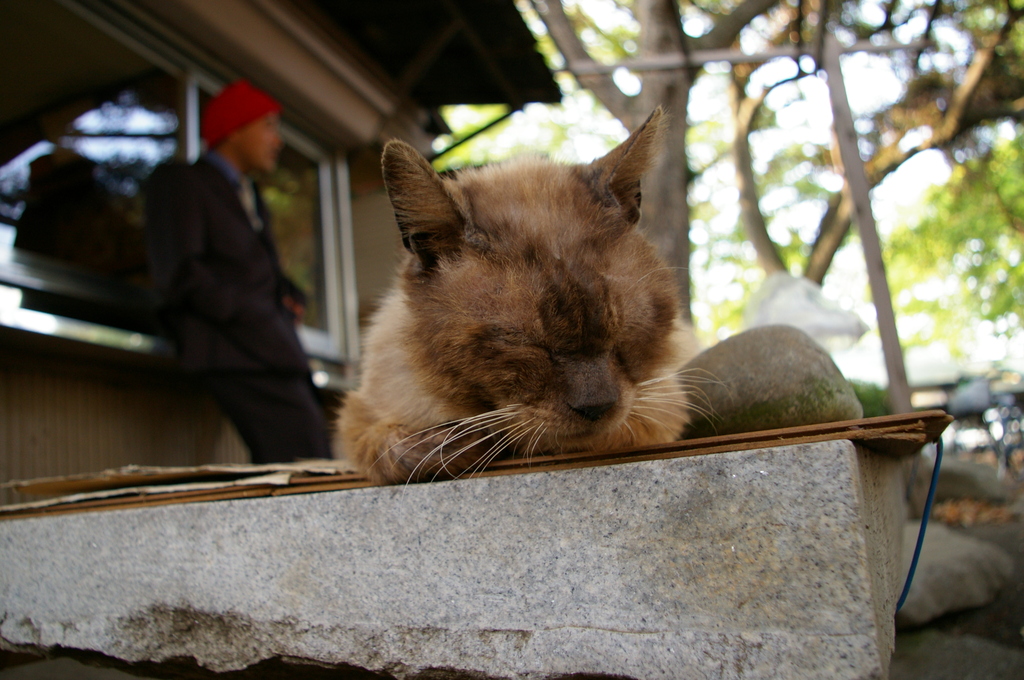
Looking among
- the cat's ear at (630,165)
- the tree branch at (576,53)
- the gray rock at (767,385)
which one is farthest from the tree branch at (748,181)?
the cat's ear at (630,165)

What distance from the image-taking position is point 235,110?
13.5ft

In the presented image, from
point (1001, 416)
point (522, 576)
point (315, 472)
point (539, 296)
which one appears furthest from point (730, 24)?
point (1001, 416)

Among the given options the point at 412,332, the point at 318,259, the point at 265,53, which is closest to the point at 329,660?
the point at 412,332

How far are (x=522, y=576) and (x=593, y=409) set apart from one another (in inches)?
18.1

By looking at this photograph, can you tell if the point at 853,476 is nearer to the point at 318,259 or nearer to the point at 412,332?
the point at 412,332

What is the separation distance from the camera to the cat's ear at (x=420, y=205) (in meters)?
1.76

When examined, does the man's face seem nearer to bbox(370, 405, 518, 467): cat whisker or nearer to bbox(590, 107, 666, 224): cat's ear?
bbox(590, 107, 666, 224): cat's ear

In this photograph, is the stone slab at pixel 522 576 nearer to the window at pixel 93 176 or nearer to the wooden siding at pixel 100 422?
the wooden siding at pixel 100 422

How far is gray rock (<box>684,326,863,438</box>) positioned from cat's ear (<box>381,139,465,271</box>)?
91cm

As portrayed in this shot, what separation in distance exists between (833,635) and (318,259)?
6.24 m

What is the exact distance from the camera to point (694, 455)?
156cm

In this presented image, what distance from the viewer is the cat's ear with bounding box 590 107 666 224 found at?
6.33 feet

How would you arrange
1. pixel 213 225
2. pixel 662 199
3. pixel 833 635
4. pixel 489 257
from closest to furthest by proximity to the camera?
1. pixel 833 635
2. pixel 489 257
3. pixel 213 225
4. pixel 662 199

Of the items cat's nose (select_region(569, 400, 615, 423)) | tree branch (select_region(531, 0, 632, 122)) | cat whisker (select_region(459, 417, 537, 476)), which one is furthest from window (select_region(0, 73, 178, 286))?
cat's nose (select_region(569, 400, 615, 423))
